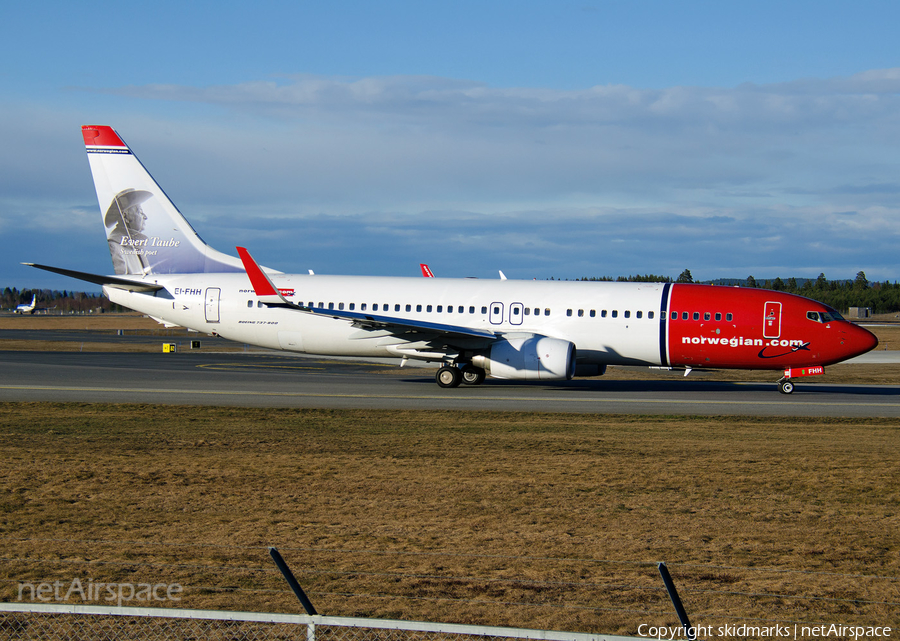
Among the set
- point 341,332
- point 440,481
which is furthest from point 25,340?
point 440,481

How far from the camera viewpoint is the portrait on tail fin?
30.8 meters

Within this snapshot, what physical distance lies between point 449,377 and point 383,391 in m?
2.77

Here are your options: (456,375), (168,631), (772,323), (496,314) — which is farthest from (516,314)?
(168,631)

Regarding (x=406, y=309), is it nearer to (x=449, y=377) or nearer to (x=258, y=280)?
(x=449, y=377)

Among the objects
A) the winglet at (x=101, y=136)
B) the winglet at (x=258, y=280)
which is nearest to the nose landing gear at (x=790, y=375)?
the winglet at (x=258, y=280)

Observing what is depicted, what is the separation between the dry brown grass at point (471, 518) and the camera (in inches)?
288

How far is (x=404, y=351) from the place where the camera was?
2836cm

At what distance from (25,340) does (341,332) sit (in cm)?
3631

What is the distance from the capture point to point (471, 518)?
10242 mm

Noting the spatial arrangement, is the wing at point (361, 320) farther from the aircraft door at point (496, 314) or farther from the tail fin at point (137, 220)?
the tail fin at point (137, 220)

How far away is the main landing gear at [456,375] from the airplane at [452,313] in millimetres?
55

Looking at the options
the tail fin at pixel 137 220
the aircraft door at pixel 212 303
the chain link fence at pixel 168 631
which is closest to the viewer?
the chain link fence at pixel 168 631

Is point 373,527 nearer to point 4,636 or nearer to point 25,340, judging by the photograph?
point 4,636

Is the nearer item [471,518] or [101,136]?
[471,518]
